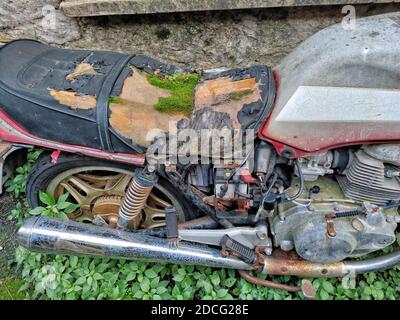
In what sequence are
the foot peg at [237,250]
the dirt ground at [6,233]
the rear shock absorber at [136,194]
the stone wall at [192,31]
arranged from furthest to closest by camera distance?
the stone wall at [192,31] < the dirt ground at [6,233] < the foot peg at [237,250] < the rear shock absorber at [136,194]

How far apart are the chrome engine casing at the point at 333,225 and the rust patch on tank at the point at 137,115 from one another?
697 millimetres

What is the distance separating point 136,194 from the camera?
1725 millimetres

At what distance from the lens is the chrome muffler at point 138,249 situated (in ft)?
5.92

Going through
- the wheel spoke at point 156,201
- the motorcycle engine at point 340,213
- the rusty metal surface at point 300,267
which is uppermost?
the motorcycle engine at point 340,213

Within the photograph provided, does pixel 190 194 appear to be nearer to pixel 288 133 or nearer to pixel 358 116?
pixel 288 133

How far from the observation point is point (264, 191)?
5.42 feet

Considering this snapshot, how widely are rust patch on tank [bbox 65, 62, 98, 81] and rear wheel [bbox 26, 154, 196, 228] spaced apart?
A: 356 millimetres

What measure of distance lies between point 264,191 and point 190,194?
337 mm

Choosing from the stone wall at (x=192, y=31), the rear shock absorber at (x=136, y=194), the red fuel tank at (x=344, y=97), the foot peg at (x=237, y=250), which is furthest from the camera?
the stone wall at (x=192, y=31)

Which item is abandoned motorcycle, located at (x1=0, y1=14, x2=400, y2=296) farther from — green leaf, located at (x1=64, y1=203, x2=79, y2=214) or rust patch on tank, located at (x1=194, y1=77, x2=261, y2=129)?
green leaf, located at (x1=64, y1=203, x2=79, y2=214)

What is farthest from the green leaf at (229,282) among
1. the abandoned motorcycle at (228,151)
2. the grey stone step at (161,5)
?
the grey stone step at (161,5)

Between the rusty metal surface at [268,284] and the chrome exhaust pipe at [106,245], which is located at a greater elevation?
the chrome exhaust pipe at [106,245]

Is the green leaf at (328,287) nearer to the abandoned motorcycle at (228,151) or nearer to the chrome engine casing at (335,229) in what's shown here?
the abandoned motorcycle at (228,151)
